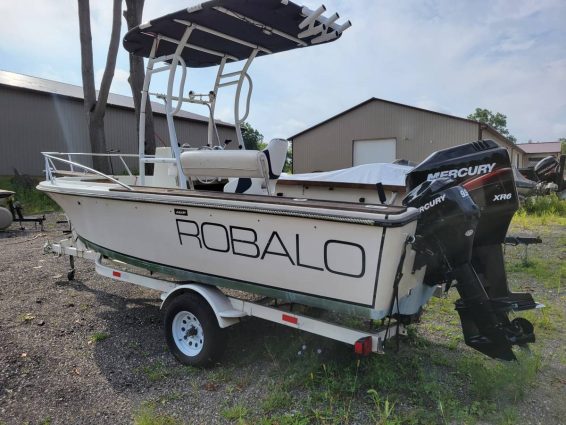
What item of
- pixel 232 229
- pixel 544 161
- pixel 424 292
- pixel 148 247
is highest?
pixel 544 161

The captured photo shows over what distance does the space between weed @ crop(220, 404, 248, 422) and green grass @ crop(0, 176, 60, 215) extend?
11019 millimetres

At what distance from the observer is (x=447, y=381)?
294 cm

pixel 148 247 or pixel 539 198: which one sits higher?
pixel 148 247

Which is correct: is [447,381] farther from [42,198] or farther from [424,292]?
[42,198]

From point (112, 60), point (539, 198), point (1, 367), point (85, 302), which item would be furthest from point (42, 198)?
point (539, 198)

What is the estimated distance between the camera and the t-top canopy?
3531mm

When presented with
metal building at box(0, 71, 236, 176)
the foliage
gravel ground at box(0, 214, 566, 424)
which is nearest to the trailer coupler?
gravel ground at box(0, 214, 566, 424)

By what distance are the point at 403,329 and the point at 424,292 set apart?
11.2 inches

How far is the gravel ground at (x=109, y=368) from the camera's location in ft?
8.81

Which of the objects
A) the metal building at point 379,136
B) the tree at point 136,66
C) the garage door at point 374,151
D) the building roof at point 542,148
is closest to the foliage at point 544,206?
the metal building at point 379,136

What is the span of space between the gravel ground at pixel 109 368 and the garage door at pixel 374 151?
17864mm

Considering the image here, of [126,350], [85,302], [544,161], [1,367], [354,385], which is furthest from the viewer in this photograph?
[85,302]

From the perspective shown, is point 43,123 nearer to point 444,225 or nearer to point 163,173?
point 163,173

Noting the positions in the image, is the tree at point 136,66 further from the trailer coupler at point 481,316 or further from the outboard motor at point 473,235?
the trailer coupler at point 481,316
